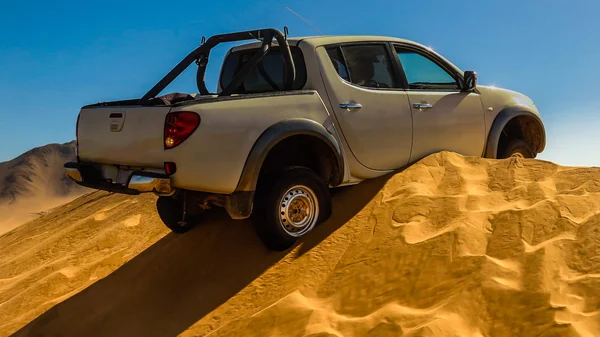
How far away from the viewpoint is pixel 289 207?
4980 millimetres

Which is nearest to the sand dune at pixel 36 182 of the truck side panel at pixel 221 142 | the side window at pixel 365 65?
the side window at pixel 365 65

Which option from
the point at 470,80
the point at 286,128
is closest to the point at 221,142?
the point at 286,128

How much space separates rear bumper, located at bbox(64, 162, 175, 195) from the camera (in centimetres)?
439

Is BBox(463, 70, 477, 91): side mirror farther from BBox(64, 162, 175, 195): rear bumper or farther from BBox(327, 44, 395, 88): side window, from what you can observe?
BBox(64, 162, 175, 195): rear bumper

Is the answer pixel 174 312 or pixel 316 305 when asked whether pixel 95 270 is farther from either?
pixel 316 305

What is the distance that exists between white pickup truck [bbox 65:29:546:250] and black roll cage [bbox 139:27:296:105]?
0.01 metres

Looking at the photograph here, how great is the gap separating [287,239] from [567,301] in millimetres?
2179

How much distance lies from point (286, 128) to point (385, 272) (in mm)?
1408

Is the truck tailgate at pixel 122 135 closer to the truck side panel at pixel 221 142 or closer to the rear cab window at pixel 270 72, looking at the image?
the truck side panel at pixel 221 142

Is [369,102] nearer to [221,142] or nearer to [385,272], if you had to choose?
[221,142]

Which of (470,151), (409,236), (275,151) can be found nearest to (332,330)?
(409,236)

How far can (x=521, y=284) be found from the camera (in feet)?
12.6

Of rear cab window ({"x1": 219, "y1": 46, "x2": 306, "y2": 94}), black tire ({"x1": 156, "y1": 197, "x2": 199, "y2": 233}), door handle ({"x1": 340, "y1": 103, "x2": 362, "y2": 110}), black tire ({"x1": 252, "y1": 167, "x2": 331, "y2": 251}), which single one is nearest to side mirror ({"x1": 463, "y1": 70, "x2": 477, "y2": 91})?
door handle ({"x1": 340, "y1": 103, "x2": 362, "y2": 110})

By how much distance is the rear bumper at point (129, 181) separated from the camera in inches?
173
